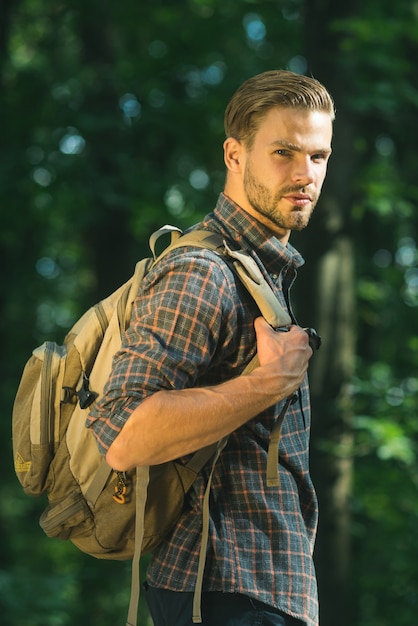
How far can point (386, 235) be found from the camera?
10.7m

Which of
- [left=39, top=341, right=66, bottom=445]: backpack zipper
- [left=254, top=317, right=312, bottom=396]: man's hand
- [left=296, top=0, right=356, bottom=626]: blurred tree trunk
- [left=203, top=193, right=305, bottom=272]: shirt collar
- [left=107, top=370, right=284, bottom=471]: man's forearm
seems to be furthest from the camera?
[left=296, top=0, right=356, bottom=626]: blurred tree trunk

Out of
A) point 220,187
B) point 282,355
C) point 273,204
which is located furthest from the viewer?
point 220,187

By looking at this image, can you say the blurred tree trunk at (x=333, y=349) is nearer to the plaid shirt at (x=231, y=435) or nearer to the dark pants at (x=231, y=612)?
the plaid shirt at (x=231, y=435)

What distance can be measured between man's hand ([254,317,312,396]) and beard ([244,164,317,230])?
0.32 metres

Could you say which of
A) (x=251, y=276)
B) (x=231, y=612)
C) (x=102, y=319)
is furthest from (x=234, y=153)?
(x=231, y=612)

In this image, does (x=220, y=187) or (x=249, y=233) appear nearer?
(x=249, y=233)

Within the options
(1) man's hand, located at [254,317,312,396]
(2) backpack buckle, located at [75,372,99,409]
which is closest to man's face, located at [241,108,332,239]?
(1) man's hand, located at [254,317,312,396]

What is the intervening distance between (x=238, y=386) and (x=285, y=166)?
59cm

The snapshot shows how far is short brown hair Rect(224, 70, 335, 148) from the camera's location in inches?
92.1

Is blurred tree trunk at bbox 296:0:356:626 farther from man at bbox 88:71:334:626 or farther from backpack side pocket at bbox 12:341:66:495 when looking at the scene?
backpack side pocket at bbox 12:341:66:495

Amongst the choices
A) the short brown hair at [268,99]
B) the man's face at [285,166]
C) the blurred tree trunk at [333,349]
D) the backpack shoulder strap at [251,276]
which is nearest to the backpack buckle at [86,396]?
the backpack shoulder strap at [251,276]

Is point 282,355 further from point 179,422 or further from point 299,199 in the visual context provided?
point 299,199

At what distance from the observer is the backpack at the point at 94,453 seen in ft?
7.19

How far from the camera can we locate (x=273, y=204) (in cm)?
237
